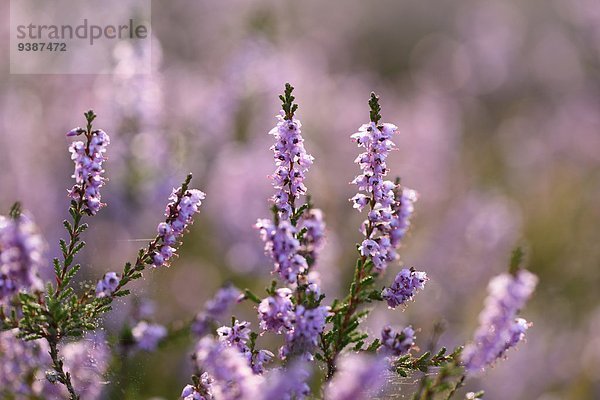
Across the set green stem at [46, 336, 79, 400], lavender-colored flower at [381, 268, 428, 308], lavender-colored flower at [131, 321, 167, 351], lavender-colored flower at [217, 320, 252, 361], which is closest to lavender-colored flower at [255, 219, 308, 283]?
lavender-colored flower at [217, 320, 252, 361]

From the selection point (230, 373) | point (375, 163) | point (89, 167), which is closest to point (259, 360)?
point (230, 373)

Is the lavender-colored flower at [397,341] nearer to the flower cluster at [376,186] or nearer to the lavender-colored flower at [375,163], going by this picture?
the flower cluster at [376,186]

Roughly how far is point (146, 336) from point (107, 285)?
3.15 ft

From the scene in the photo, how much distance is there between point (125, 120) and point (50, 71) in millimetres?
4544

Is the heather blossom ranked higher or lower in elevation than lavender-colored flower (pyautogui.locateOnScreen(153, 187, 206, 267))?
lower

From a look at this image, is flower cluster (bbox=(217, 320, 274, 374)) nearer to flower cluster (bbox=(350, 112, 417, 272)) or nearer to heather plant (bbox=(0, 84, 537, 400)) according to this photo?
heather plant (bbox=(0, 84, 537, 400))

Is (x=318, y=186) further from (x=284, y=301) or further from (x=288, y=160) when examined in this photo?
(x=284, y=301)

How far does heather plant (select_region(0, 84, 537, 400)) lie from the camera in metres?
2.94

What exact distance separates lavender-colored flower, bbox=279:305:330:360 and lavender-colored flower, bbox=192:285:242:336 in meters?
1.29

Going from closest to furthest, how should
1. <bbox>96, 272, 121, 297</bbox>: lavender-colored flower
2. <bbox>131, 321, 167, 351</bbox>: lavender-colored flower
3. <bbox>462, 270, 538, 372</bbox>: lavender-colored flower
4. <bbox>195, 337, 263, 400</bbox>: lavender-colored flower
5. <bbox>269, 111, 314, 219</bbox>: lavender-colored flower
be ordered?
1. <bbox>195, 337, 263, 400</bbox>: lavender-colored flower
2. <bbox>462, 270, 538, 372</bbox>: lavender-colored flower
3. <bbox>269, 111, 314, 219</bbox>: lavender-colored flower
4. <bbox>96, 272, 121, 297</bbox>: lavender-colored flower
5. <bbox>131, 321, 167, 351</bbox>: lavender-colored flower

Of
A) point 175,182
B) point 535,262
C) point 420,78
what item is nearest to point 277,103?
point 175,182

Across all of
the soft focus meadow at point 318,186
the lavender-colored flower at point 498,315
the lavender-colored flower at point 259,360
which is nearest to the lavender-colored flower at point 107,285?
the soft focus meadow at point 318,186

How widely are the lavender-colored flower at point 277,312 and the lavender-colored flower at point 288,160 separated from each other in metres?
0.50

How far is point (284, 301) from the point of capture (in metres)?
3.19
